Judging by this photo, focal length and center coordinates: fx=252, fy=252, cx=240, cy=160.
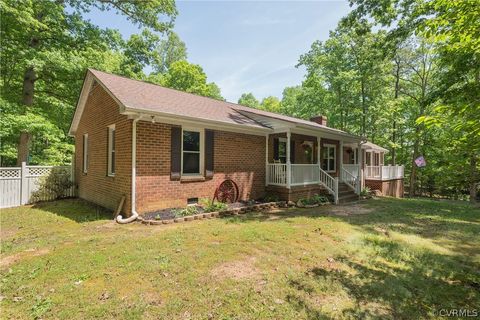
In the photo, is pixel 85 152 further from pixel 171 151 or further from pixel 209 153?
pixel 209 153

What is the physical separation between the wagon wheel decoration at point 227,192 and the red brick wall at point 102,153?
3296mm

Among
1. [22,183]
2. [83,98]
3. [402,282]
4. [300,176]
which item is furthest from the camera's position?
[300,176]

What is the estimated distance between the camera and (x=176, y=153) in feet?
27.5

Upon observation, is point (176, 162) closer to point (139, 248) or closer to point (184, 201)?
point (184, 201)

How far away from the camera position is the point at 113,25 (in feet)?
53.4

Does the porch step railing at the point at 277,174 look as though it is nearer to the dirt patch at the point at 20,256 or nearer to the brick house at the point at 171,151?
the brick house at the point at 171,151

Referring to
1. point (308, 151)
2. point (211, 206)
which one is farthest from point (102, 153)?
point (308, 151)

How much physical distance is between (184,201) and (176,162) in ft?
4.48

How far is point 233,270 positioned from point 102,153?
7.79 meters

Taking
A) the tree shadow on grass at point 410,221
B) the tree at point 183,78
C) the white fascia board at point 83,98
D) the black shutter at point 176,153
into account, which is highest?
the tree at point 183,78

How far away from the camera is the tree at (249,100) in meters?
50.9

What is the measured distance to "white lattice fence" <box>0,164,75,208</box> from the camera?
32.2 ft

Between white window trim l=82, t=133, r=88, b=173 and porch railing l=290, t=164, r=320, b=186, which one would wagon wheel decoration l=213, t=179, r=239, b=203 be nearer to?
porch railing l=290, t=164, r=320, b=186

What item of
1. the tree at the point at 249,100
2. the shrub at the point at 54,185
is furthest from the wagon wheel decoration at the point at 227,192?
the tree at the point at 249,100
